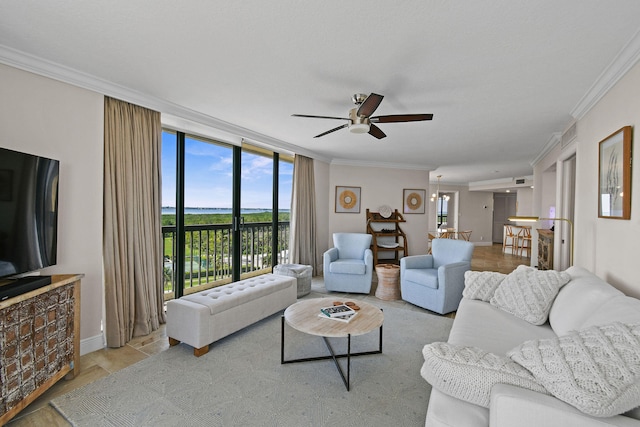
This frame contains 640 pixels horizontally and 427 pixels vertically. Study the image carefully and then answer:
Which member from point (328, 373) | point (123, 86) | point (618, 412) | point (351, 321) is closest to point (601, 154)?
point (618, 412)

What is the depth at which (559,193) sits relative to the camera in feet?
13.3

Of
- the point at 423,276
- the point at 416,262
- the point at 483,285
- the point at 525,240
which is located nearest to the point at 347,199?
the point at 416,262

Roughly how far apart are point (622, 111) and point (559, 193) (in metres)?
2.29

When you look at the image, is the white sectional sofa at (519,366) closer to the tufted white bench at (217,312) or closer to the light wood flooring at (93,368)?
the tufted white bench at (217,312)

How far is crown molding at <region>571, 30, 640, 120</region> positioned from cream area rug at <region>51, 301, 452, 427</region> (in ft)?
8.53

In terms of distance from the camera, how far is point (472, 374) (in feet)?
3.84

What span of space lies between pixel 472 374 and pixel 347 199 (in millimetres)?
5148

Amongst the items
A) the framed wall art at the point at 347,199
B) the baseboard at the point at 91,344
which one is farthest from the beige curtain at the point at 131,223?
the framed wall art at the point at 347,199

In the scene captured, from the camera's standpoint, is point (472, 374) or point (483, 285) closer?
point (472, 374)

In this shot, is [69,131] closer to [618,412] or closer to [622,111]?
[618,412]

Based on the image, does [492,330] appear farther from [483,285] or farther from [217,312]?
[217,312]

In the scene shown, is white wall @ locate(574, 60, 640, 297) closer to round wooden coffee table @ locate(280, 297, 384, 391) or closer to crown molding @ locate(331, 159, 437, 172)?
round wooden coffee table @ locate(280, 297, 384, 391)

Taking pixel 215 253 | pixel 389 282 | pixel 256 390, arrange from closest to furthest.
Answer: pixel 256 390 → pixel 389 282 → pixel 215 253

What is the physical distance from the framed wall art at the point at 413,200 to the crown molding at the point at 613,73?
3826 millimetres
